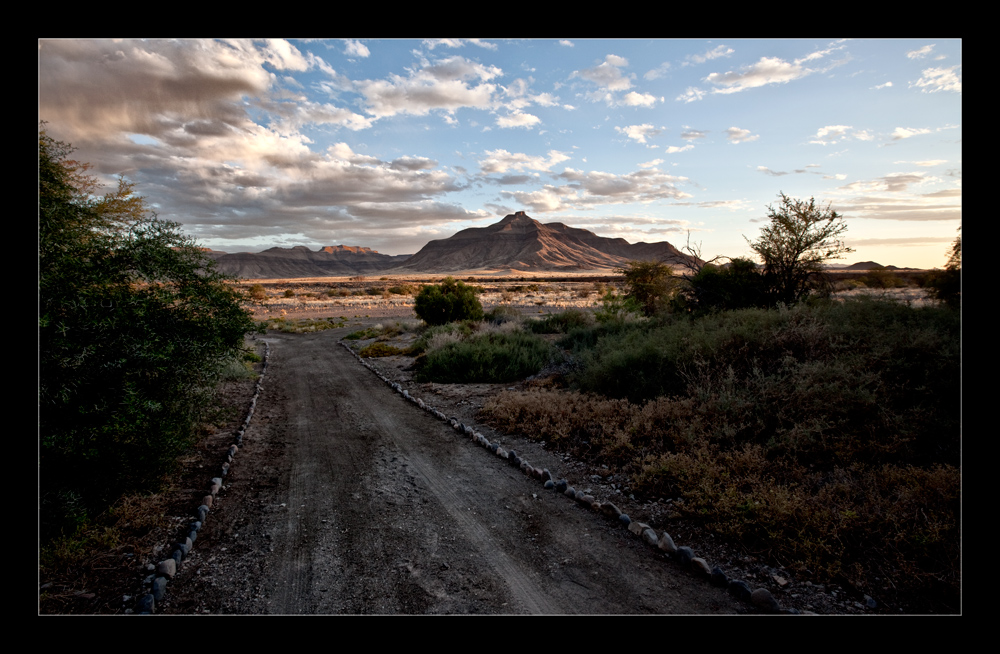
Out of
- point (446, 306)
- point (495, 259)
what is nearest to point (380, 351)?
point (446, 306)

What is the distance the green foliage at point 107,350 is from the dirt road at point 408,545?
1188 millimetres

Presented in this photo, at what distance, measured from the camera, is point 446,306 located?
71.4ft

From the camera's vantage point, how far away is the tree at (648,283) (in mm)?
16684

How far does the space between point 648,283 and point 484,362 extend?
867 centimetres

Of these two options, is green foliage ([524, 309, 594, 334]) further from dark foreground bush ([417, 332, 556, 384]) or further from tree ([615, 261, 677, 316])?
dark foreground bush ([417, 332, 556, 384])

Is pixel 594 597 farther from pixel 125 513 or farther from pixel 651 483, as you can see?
pixel 125 513

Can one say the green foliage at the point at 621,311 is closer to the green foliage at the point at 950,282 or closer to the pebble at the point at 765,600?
the green foliage at the point at 950,282

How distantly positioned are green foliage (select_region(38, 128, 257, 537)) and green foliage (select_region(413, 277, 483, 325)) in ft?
52.0

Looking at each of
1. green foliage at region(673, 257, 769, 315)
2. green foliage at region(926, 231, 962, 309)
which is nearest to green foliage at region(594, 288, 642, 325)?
green foliage at region(673, 257, 769, 315)

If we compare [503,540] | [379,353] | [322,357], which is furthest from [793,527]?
[322,357]

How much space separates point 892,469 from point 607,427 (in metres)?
3.28

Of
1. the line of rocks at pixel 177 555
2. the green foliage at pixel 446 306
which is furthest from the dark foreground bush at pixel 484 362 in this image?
the green foliage at pixel 446 306

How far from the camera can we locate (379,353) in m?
16.6

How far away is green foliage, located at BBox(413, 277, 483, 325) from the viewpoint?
2181cm
